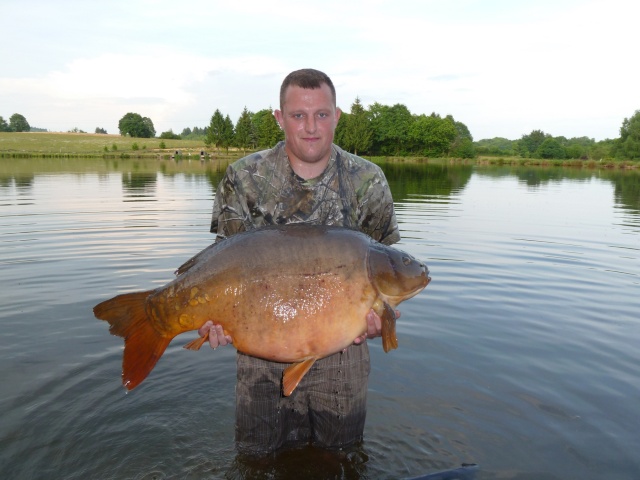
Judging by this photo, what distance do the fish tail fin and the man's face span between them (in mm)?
1382

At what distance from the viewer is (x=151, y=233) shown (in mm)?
12453

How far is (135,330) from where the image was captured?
2.89m

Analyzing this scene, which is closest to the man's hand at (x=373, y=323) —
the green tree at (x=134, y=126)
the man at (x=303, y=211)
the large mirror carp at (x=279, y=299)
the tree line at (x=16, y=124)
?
the large mirror carp at (x=279, y=299)

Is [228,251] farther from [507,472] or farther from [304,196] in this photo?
[507,472]

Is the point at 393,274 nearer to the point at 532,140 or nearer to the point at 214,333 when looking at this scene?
the point at 214,333

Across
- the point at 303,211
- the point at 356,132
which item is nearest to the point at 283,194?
the point at 303,211

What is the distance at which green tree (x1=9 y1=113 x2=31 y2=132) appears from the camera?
125000mm

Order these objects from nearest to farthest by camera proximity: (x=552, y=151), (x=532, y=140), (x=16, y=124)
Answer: (x=552, y=151), (x=532, y=140), (x=16, y=124)

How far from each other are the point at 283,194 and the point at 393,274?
101cm

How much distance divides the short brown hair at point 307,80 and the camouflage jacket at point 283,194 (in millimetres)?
458

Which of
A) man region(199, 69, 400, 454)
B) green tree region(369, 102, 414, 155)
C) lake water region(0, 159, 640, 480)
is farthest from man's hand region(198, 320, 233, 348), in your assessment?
green tree region(369, 102, 414, 155)

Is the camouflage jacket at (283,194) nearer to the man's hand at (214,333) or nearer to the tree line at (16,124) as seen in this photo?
the man's hand at (214,333)

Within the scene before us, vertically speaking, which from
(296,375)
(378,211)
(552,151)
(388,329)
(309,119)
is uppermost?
(552,151)

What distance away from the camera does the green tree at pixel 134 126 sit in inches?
4963
